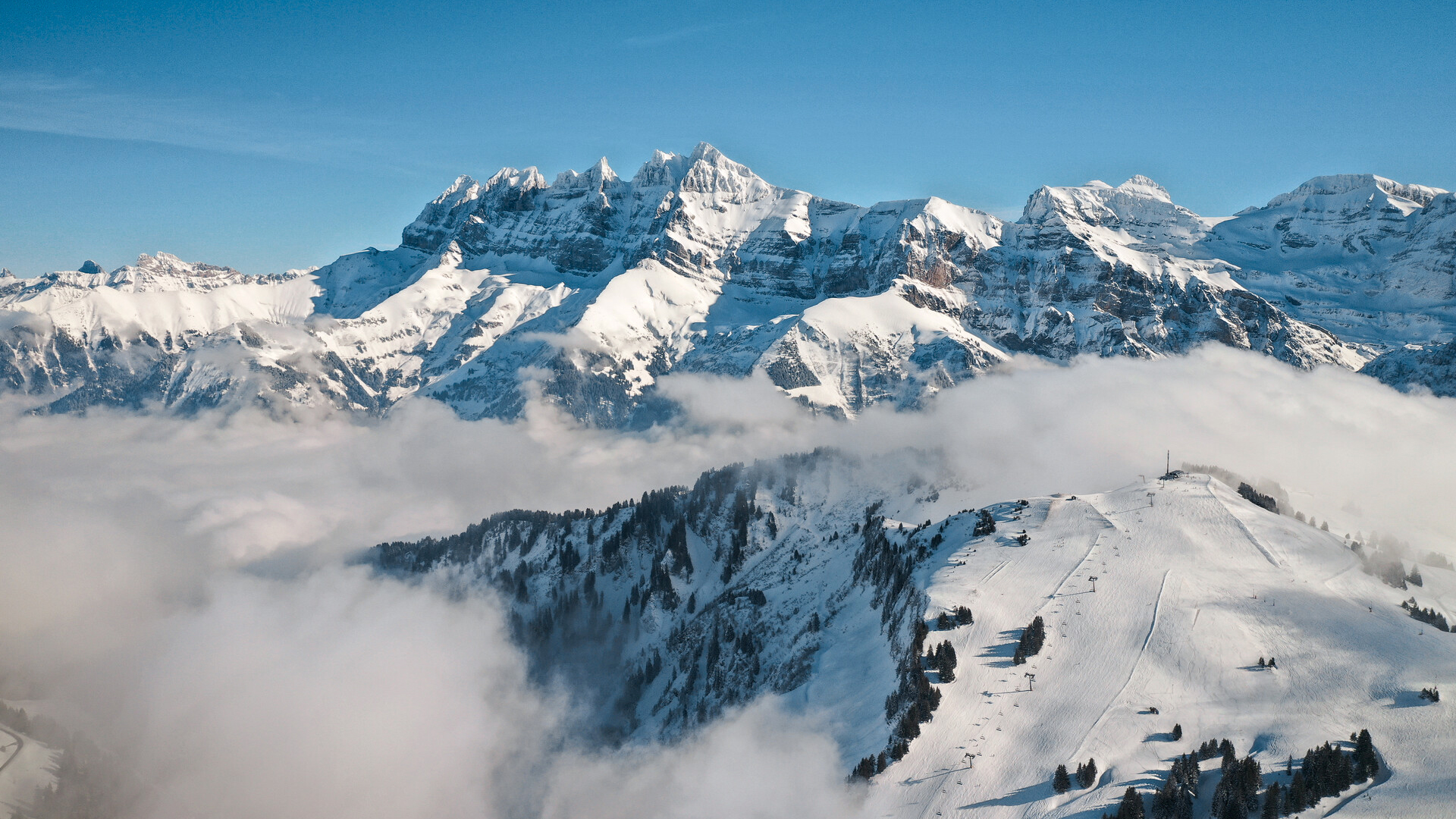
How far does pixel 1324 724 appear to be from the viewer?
115 m

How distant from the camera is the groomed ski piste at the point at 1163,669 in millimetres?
108250

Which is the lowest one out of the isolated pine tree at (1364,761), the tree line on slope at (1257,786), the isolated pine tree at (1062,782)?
the isolated pine tree at (1062,782)

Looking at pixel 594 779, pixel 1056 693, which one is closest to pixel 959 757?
pixel 1056 693

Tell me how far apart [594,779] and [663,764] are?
2484 cm

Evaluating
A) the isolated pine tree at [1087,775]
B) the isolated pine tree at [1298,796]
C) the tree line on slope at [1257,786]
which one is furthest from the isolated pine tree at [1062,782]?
the isolated pine tree at [1298,796]

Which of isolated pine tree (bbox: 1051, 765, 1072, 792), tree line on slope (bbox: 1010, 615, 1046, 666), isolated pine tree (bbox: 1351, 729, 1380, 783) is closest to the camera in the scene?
isolated pine tree (bbox: 1351, 729, 1380, 783)

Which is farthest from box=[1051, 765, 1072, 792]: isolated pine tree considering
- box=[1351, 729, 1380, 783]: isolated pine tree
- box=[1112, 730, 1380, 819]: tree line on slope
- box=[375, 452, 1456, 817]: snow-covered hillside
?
box=[1351, 729, 1380, 783]: isolated pine tree

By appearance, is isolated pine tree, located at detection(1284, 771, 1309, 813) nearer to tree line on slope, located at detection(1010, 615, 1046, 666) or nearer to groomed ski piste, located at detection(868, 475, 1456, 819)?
groomed ski piste, located at detection(868, 475, 1456, 819)

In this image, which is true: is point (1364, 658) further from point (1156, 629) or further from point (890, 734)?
point (890, 734)

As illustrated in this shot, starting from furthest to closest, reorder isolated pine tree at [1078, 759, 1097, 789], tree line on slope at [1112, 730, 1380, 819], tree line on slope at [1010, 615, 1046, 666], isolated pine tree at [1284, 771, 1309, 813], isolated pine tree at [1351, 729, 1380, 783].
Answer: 1. tree line on slope at [1010, 615, 1046, 666]
2. isolated pine tree at [1078, 759, 1097, 789]
3. isolated pine tree at [1351, 729, 1380, 783]
4. tree line on slope at [1112, 730, 1380, 819]
5. isolated pine tree at [1284, 771, 1309, 813]

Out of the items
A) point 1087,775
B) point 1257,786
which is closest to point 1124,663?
point 1087,775

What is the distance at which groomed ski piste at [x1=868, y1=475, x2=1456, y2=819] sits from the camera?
10825cm

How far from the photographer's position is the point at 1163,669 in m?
133

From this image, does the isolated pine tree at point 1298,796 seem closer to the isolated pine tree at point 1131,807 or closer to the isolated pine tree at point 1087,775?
the isolated pine tree at point 1131,807
